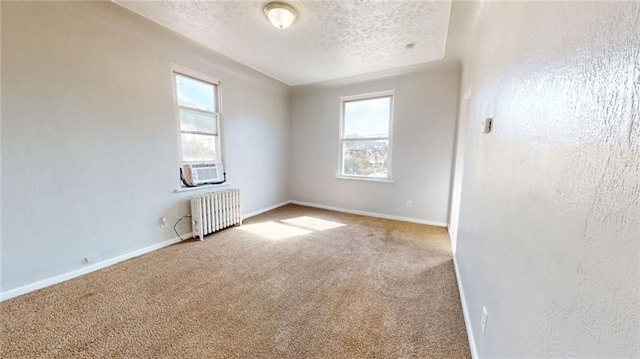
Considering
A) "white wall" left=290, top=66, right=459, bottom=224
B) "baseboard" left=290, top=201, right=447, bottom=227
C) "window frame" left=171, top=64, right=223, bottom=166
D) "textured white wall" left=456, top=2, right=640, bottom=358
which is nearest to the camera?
"textured white wall" left=456, top=2, right=640, bottom=358

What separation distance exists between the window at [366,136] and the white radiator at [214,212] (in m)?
2.14

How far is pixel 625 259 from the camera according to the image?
436 millimetres

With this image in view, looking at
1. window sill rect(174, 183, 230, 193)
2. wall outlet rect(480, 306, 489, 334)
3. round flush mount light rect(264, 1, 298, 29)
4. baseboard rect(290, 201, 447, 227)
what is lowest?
baseboard rect(290, 201, 447, 227)

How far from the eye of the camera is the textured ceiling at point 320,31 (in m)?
2.16

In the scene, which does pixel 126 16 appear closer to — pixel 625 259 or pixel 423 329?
pixel 625 259

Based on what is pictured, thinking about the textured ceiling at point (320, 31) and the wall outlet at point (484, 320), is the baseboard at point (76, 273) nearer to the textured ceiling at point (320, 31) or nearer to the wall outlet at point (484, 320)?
the textured ceiling at point (320, 31)

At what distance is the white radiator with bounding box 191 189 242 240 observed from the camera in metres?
3.14

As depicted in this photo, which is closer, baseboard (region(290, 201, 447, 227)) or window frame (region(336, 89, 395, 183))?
baseboard (region(290, 201, 447, 227))

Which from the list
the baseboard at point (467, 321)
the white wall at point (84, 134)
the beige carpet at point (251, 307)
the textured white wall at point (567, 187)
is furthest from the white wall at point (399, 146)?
the textured white wall at point (567, 187)

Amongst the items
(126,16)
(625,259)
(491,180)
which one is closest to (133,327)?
(625,259)

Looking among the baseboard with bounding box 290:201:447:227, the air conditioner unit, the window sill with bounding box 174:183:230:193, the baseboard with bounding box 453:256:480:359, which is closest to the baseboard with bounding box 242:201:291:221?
the baseboard with bounding box 290:201:447:227

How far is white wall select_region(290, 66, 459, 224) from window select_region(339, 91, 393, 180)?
13 centimetres

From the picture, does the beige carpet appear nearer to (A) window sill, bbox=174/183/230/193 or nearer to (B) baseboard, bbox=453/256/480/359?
(B) baseboard, bbox=453/256/480/359

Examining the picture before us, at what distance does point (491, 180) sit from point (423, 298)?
1191mm
